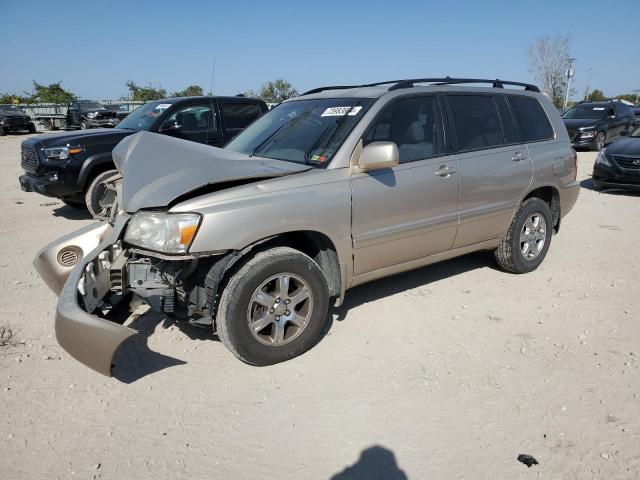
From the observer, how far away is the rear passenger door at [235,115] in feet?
26.3

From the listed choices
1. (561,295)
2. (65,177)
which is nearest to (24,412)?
(561,295)

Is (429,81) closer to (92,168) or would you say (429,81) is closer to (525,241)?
(525,241)

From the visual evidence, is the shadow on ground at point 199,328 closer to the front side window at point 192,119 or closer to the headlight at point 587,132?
the front side window at point 192,119

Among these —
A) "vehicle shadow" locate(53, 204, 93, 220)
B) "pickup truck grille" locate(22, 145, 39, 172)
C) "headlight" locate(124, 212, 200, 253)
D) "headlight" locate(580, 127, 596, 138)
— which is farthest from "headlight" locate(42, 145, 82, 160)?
"headlight" locate(580, 127, 596, 138)

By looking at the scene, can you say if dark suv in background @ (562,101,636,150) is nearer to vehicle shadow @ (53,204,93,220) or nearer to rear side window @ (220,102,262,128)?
rear side window @ (220,102,262,128)

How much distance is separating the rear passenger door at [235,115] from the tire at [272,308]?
16.6ft

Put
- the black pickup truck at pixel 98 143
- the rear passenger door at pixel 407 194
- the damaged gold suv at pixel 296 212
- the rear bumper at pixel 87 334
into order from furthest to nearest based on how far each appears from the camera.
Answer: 1. the black pickup truck at pixel 98 143
2. the rear passenger door at pixel 407 194
3. the damaged gold suv at pixel 296 212
4. the rear bumper at pixel 87 334

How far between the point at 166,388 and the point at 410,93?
9.48ft

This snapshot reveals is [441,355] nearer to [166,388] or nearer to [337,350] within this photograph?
[337,350]

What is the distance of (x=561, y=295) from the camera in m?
4.57

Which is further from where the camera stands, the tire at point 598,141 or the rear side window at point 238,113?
the tire at point 598,141

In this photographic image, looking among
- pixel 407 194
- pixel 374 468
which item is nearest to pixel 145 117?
pixel 407 194

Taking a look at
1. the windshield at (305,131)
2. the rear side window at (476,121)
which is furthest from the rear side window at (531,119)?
the windshield at (305,131)

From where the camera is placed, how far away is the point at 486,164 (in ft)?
14.4
